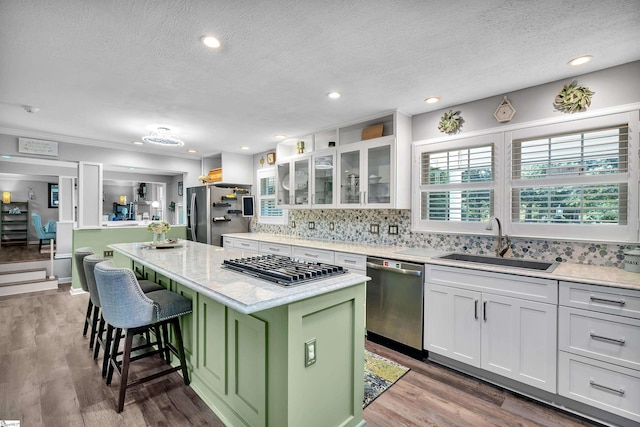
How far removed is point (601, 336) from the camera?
71.4 inches

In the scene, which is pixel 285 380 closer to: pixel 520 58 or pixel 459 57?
pixel 459 57

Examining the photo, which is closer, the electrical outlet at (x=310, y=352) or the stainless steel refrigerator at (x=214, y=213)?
the electrical outlet at (x=310, y=352)

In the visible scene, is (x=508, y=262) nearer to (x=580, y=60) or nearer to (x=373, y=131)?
(x=580, y=60)

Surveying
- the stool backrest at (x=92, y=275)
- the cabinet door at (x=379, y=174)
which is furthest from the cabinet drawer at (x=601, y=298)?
the stool backrest at (x=92, y=275)

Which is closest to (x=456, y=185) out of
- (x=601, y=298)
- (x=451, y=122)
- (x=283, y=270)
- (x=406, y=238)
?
(x=451, y=122)

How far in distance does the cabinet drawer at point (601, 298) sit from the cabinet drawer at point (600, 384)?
1.10 feet

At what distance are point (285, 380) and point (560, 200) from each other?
2546 millimetres

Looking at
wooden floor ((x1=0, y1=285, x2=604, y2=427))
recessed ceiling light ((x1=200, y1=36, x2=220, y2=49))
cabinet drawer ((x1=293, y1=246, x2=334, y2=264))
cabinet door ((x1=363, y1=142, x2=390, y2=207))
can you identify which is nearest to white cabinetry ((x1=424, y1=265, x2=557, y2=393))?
wooden floor ((x1=0, y1=285, x2=604, y2=427))

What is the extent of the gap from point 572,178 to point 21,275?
7.67m

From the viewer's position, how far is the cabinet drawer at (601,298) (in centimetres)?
172

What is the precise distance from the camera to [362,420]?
1.79 meters

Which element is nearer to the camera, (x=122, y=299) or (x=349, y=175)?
(x=122, y=299)

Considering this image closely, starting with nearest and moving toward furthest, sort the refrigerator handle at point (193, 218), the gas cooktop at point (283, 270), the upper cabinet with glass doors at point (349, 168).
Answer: the gas cooktop at point (283, 270) < the upper cabinet with glass doors at point (349, 168) < the refrigerator handle at point (193, 218)

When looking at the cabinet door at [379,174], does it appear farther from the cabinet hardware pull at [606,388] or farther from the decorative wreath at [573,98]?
the cabinet hardware pull at [606,388]
